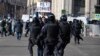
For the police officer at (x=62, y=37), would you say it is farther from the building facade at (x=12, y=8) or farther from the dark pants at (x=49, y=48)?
the building facade at (x=12, y=8)

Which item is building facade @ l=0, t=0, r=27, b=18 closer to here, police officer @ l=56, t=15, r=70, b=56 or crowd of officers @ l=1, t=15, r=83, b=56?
crowd of officers @ l=1, t=15, r=83, b=56

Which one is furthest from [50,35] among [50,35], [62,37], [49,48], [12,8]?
[12,8]

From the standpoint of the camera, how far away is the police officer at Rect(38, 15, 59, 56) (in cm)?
1476

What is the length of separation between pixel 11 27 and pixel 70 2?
33852 mm

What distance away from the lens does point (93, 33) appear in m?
47.0

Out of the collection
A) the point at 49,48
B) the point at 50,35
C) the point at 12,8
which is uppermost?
the point at 50,35

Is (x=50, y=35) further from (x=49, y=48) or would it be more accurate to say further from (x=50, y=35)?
(x=49, y=48)

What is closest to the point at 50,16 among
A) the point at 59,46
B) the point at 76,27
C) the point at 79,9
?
the point at 59,46

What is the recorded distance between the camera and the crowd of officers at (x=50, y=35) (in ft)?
48.8

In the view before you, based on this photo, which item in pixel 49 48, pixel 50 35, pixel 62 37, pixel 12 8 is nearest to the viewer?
pixel 49 48

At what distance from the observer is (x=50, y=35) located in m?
14.9

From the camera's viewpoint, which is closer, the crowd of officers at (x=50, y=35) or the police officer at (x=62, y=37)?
the crowd of officers at (x=50, y=35)

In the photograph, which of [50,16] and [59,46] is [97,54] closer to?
[59,46]

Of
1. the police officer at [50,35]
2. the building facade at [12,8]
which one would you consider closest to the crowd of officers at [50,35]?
the police officer at [50,35]
